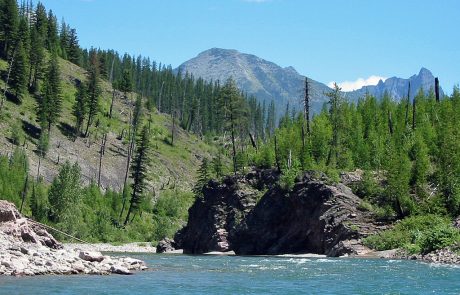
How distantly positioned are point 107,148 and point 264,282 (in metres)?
105

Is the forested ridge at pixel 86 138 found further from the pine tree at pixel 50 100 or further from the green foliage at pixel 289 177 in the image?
the green foliage at pixel 289 177

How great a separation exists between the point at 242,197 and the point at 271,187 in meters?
6.87

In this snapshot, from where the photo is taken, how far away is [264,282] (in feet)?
117

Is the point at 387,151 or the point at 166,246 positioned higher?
the point at 387,151

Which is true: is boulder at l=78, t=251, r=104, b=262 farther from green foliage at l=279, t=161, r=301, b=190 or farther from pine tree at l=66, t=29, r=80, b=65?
pine tree at l=66, t=29, r=80, b=65

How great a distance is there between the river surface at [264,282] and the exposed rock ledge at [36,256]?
1.58 m

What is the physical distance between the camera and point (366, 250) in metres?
60.8

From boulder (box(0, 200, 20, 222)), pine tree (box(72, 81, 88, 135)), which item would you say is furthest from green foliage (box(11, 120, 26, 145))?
boulder (box(0, 200, 20, 222))

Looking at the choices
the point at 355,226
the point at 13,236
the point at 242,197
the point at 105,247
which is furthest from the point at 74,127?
the point at 13,236

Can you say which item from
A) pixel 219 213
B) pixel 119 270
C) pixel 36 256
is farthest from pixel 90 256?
pixel 219 213

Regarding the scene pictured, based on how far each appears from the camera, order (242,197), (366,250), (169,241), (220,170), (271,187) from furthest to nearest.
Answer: (220,170)
(169,241)
(242,197)
(271,187)
(366,250)

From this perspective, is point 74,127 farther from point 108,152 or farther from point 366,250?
point 366,250

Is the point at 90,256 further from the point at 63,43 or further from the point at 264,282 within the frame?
the point at 63,43

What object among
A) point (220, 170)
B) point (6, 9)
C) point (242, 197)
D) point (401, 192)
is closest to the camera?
point (401, 192)
